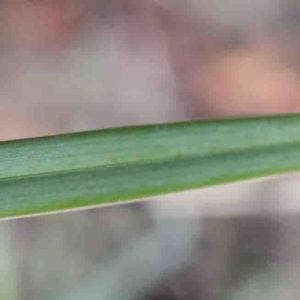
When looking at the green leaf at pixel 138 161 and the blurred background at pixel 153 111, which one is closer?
the green leaf at pixel 138 161

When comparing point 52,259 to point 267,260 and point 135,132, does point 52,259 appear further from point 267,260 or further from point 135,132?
point 135,132

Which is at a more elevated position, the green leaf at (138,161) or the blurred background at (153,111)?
the green leaf at (138,161)

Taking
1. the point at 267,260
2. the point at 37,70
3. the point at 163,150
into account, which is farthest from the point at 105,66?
the point at 163,150

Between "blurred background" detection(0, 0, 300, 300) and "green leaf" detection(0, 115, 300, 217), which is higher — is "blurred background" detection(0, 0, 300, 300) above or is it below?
below

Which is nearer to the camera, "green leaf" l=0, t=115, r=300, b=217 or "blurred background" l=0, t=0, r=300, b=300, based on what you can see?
"green leaf" l=0, t=115, r=300, b=217
